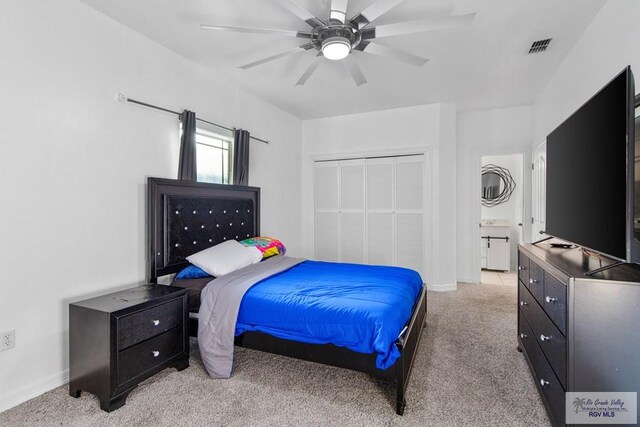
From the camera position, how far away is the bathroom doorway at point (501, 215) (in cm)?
567

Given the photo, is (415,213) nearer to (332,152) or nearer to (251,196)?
(332,152)

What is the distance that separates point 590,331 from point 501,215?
5.33 metres

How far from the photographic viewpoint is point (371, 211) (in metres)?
4.94

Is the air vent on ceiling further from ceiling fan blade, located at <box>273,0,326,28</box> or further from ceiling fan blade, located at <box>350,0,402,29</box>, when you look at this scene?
ceiling fan blade, located at <box>273,0,326,28</box>

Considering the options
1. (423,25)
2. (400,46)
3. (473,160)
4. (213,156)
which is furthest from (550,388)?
(473,160)

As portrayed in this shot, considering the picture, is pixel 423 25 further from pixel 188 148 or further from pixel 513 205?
pixel 513 205

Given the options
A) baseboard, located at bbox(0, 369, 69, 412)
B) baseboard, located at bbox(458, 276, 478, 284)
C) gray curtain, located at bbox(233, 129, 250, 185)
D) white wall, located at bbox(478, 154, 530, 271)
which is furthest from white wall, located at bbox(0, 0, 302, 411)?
white wall, located at bbox(478, 154, 530, 271)

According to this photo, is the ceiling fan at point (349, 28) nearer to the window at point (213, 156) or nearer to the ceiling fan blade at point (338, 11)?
the ceiling fan blade at point (338, 11)

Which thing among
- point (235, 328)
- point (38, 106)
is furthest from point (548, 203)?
point (38, 106)

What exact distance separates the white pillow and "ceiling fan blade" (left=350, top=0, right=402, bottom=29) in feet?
7.13

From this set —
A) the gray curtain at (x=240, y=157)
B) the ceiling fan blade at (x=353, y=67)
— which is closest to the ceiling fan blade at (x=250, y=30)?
the ceiling fan blade at (x=353, y=67)

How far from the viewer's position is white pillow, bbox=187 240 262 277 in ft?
9.05

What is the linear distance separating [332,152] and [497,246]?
3.48 m

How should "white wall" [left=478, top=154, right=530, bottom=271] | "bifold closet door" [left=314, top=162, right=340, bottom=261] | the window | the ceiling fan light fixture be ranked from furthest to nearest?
"white wall" [left=478, top=154, right=530, bottom=271] → "bifold closet door" [left=314, top=162, right=340, bottom=261] → the window → the ceiling fan light fixture
